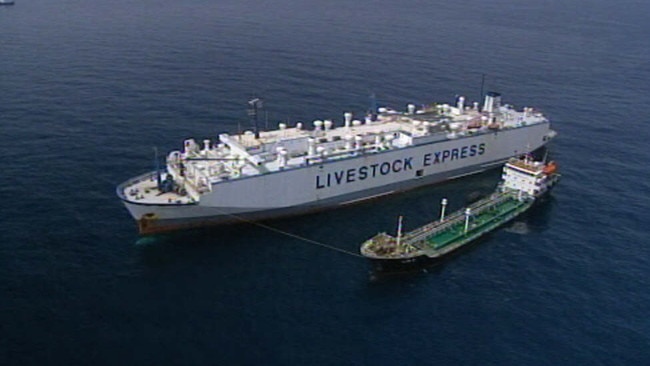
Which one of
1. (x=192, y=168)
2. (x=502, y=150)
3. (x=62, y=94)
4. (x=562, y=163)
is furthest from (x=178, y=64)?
(x=562, y=163)

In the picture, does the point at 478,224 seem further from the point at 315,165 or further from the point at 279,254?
the point at 279,254

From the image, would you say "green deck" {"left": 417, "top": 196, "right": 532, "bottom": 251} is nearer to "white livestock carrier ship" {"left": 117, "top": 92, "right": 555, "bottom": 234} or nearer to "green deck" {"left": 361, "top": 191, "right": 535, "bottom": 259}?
"green deck" {"left": 361, "top": 191, "right": 535, "bottom": 259}

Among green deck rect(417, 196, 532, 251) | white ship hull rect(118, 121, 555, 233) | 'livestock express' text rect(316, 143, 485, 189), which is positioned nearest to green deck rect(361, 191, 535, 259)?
green deck rect(417, 196, 532, 251)

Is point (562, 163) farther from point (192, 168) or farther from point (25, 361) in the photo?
point (25, 361)

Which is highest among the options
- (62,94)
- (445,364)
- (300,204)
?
(62,94)

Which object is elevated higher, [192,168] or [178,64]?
[178,64]

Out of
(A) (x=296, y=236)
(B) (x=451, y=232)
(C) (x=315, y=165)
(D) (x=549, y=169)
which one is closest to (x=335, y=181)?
(C) (x=315, y=165)

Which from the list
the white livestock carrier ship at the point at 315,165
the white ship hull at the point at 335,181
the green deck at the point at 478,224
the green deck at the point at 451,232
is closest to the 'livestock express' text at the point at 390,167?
the white ship hull at the point at 335,181
